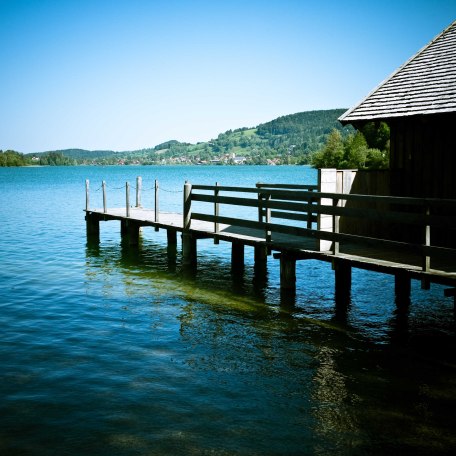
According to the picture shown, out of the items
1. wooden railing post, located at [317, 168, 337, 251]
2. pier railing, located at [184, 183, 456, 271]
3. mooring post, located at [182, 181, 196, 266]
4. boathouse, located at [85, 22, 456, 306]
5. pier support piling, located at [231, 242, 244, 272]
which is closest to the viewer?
pier railing, located at [184, 183, 456, 271]

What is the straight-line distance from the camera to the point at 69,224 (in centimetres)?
3303

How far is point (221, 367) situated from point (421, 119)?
21.0 ft

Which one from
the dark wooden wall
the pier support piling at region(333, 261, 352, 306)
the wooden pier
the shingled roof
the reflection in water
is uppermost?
the shingled roof

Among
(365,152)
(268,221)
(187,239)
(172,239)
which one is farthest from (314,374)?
(365,152)

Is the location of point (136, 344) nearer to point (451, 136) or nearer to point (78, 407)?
point (78, 407)

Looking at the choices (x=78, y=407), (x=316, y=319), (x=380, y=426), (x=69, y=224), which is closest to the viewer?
(x=380, y=426)

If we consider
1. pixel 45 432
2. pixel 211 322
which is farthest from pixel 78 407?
pixel 211 322

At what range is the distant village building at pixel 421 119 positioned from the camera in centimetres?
1173

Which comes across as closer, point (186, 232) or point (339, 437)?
point (339, 437)

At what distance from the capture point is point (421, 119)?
39.4 ft

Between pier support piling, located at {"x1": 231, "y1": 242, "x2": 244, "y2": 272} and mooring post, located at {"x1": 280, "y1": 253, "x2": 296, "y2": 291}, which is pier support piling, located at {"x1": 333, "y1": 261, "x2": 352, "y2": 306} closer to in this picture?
mooring post, located at {"x1": 280, "y1": 253, "x2": 296, "y2": 291}

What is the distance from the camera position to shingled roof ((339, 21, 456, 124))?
1183 cm

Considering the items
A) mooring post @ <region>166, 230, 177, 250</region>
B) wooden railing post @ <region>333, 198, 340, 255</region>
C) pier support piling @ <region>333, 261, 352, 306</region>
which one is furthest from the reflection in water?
mooring post @ <region>166, 230, 177, 250</region>

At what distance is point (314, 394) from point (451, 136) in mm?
6091
